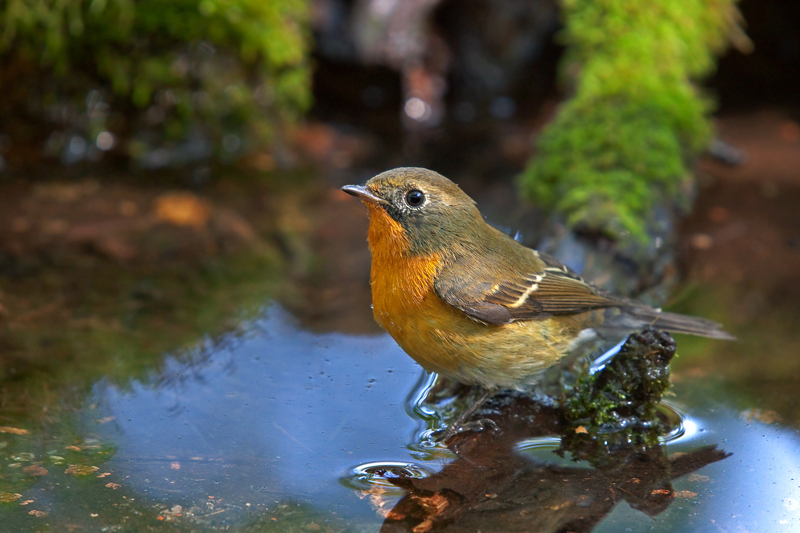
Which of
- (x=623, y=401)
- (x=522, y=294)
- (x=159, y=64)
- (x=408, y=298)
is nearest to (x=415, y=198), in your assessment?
(x=408, y=298)

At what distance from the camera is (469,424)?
408 centimetres

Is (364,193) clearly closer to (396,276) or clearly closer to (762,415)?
(396,276)

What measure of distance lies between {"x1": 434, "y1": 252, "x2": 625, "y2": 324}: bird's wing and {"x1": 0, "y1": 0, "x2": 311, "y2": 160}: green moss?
4.50m

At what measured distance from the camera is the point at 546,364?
14.0 feet

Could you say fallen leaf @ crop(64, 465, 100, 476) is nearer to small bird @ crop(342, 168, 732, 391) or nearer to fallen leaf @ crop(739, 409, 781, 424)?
small bird @ crop(342, 168, 732, 391)

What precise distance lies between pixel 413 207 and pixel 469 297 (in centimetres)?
63

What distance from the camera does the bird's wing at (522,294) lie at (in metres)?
4.05

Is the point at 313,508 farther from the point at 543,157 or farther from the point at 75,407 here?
the point at 543,157

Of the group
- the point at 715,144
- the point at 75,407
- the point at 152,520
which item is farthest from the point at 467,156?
the point at 152,520

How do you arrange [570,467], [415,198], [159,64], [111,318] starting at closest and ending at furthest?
[570,467], [415,198], [111,318], [159,64]

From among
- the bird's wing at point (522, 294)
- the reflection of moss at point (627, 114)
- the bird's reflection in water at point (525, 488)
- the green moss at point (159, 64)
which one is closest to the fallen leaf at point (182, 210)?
the green moss at point (159, 64)

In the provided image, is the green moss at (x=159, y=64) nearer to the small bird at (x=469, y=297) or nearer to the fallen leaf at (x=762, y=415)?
the small bird at (x=469, y=297)

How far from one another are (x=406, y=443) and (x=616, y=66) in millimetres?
4703

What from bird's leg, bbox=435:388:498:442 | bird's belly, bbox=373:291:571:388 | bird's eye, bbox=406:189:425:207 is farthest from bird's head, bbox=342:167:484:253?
bird's leg, bbox=435:388:498:442
